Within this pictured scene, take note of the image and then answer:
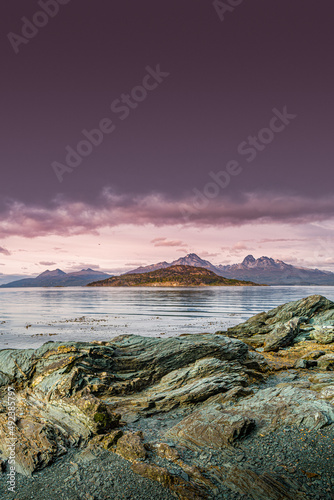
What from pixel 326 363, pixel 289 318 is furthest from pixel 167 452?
pixel 289 318

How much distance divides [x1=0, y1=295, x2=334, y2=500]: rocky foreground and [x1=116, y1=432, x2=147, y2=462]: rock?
0.04 m

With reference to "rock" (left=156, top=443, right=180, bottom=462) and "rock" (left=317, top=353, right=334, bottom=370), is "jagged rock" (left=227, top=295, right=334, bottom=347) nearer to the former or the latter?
"rock" (left=317, top=353, right=334, bottom=370)

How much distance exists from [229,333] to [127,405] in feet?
86.9

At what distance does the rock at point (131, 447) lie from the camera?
A: 10242mm

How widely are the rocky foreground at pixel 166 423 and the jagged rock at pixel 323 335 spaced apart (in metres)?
9.12

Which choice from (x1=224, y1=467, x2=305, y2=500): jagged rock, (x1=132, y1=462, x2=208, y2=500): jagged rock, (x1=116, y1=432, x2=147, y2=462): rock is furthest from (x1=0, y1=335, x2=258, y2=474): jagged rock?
(x1=224, y1=467, x2=305, y2=500): jagged rock

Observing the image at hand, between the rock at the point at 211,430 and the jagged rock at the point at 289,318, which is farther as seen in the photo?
the jagged rock at the point at 289,318

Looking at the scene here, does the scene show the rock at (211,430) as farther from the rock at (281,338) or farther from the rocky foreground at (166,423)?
the rock at (281,338)

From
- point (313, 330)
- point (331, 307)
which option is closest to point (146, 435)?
point (313, 330)

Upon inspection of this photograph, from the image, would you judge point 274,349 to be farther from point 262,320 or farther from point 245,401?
point 245,401

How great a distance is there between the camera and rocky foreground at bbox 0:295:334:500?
8984 millimetres

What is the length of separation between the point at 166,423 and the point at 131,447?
310 centimetres

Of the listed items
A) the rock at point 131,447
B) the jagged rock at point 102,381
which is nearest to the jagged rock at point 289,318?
the jagged rock at point 102,381

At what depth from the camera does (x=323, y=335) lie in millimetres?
29875
